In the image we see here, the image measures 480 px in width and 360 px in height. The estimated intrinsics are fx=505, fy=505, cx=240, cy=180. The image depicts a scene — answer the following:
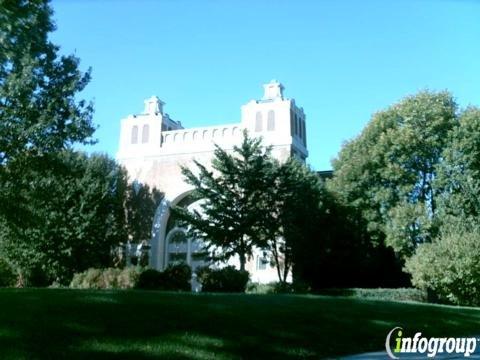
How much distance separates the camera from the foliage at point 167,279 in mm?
22047

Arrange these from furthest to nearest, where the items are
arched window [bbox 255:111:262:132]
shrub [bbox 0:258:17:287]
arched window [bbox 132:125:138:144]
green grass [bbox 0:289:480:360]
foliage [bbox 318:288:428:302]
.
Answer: arched window [bbox 132:125:138:144] → arched window [bbox 255:111:262:132] → shrub [bbox 0:258:17:287] → foliage [bbox 318:288:428:302] → green grass [bbox 0:289:480:360]

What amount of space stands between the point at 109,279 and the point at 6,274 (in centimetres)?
1182

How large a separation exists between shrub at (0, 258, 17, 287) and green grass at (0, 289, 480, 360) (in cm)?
2295

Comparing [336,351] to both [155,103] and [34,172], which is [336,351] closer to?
[34,172]

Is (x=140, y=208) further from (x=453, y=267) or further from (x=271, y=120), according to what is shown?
(x=453, y=267)

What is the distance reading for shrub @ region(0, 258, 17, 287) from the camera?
3102cm

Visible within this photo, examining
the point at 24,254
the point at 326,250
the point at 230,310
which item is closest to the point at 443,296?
the point at 326,250

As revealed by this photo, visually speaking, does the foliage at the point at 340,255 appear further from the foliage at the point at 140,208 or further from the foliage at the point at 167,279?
the foliage at the point at 140,208

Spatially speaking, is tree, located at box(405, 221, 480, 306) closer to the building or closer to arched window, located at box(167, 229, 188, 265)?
the building

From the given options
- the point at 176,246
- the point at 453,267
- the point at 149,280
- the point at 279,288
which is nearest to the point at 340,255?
the point at 279,288

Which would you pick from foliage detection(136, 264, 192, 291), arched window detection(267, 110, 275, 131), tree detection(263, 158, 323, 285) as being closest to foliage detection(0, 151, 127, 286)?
foliage detection(136, 264, 192, 291)

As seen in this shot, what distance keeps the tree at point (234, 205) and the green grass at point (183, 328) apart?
1410cm

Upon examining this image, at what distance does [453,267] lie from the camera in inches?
875

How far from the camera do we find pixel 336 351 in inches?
348
